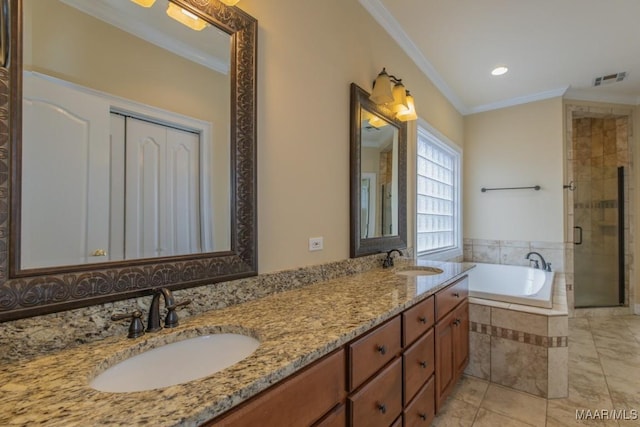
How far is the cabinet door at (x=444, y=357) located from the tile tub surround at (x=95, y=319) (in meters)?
1.00

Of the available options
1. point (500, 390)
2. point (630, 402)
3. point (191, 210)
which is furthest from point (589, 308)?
point (191, 210)

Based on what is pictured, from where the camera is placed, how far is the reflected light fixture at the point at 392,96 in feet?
6.80

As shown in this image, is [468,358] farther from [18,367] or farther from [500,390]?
[18,367]

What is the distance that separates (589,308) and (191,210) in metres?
4.80

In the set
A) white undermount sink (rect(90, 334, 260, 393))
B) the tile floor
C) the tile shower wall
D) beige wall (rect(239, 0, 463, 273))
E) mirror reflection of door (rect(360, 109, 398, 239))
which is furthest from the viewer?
the tile shower wall

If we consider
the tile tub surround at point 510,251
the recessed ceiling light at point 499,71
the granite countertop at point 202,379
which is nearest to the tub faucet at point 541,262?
the tile tub surround at point 510,251

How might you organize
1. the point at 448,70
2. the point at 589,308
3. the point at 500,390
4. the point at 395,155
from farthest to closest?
the point at 589,308 → the point at 448,70 → the point at 395,155 → the point at 500,390

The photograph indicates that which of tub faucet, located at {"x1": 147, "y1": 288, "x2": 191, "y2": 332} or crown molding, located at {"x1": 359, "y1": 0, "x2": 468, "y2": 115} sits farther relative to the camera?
crown molding, located at {"x1": 359, "y1": 0, "x2": 468, "y2": 115}

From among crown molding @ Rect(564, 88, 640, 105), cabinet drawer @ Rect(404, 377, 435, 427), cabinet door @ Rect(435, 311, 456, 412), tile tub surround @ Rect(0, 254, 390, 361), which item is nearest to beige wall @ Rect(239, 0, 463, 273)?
tile tub surround @ Rect(0, 254, 390, 361)

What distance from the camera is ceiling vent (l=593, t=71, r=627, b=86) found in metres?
3.23

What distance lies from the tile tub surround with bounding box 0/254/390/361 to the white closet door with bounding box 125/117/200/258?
6.4 inches

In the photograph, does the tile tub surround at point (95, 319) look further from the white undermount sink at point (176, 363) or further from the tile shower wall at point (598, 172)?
the tile shower wall at point (598, 172)

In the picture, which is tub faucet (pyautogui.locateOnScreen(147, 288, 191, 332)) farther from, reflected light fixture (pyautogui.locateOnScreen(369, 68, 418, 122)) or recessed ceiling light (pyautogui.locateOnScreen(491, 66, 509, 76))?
recessed ceiling light (pyautogui.locateOnScreen(491, 66, 509, 76))

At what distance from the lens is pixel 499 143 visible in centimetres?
400
